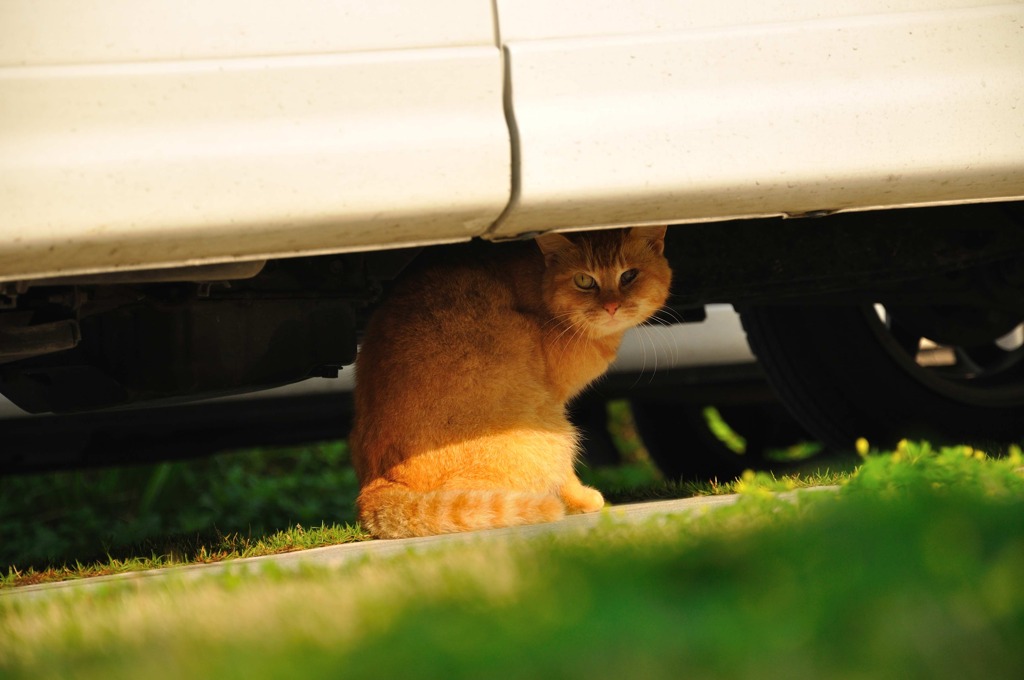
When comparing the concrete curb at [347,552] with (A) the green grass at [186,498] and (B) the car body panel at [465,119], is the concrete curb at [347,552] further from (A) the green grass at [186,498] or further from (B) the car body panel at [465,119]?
(A) the green grass at [186,498]

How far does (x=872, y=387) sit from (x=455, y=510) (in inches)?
68.6

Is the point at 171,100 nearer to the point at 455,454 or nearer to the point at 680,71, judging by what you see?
the point at 680,71

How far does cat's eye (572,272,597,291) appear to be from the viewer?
11.3 feet

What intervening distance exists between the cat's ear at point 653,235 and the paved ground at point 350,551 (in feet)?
2.65

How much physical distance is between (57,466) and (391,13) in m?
2.76

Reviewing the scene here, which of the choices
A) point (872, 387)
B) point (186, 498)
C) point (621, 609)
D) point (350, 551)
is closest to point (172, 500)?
point (186, 498)

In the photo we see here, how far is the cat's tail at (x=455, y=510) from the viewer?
2945 mm

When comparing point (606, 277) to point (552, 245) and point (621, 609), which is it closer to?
point (552, 245)

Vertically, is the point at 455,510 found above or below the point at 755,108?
below

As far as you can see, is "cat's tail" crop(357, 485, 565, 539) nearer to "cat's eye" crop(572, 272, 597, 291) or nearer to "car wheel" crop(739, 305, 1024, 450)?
"cat's eye" crop(572, 272, 597, 291)

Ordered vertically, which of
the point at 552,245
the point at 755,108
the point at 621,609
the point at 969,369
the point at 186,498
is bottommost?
the point at 186,498

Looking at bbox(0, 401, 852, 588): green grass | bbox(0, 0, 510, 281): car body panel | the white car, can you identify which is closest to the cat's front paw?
the white car

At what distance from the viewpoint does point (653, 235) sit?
3428mm

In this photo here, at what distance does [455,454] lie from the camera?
10.1 feet
